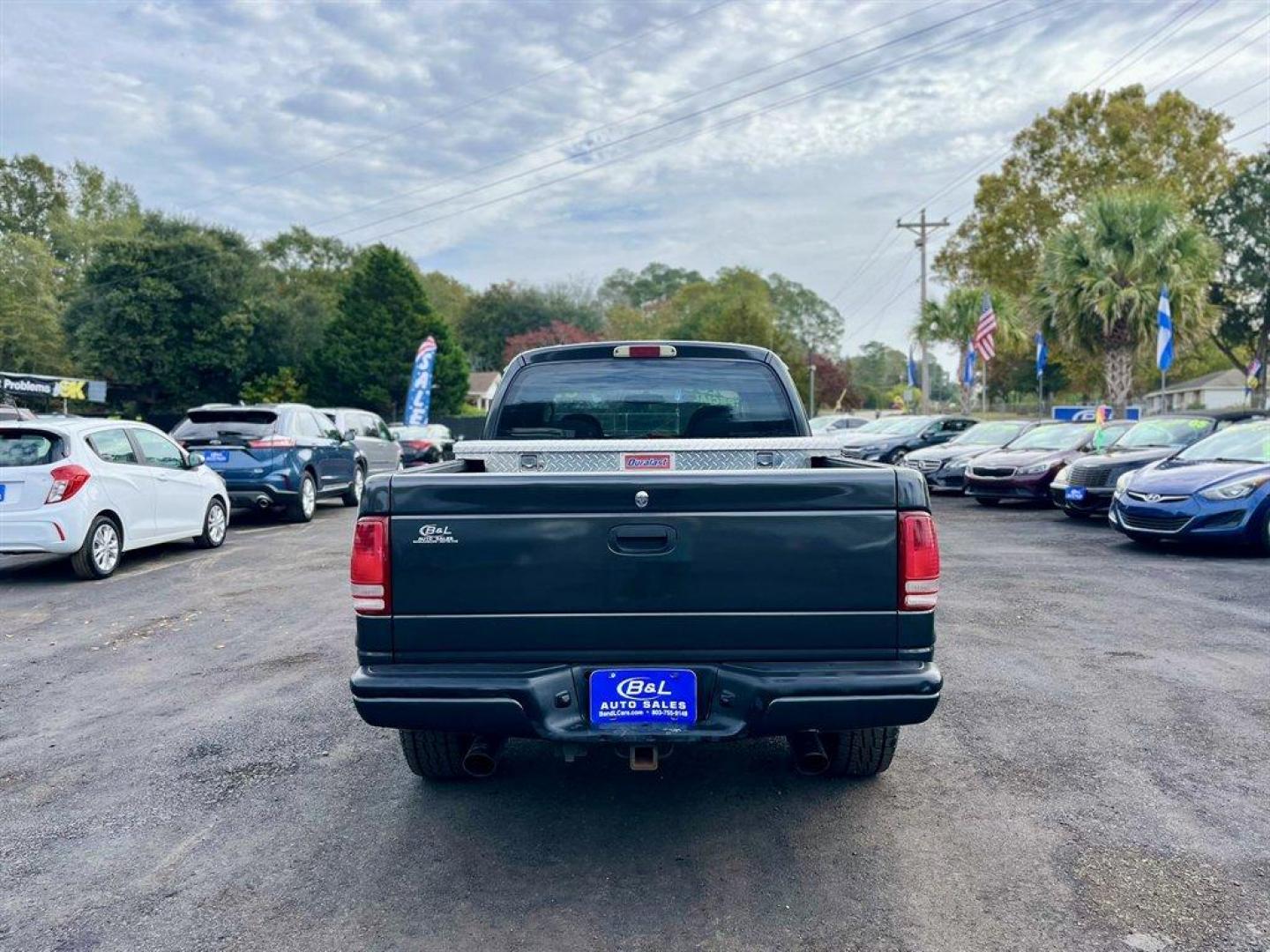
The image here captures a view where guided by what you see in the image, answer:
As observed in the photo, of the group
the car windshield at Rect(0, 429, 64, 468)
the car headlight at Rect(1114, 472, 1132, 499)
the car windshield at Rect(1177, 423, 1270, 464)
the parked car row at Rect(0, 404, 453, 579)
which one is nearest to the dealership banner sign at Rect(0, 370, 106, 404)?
the parked car row at Rect(0, 404, 453, 579)

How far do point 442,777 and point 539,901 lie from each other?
1.13m

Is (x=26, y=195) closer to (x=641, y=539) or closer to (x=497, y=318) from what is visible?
(x=497, y=318)

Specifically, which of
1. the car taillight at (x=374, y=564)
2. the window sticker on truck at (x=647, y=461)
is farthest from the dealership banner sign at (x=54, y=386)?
the car taillight at (x=374, y=564)

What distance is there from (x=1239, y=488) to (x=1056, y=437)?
23.1 ft

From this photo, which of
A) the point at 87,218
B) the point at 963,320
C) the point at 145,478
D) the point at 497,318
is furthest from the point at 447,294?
the point at 145,478

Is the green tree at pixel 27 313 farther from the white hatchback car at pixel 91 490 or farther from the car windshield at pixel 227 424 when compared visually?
the white hatchback car at pixel 91 490

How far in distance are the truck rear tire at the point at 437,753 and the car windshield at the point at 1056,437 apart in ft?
48.9

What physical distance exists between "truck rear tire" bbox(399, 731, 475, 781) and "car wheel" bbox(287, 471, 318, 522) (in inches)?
429

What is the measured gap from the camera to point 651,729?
317 centimetres

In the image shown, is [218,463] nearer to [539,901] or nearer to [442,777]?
[442,777]

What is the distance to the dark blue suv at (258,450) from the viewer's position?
44.3 feet

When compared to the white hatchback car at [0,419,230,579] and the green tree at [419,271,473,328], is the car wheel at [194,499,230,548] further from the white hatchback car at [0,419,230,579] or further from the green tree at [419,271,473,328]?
the green tree at [419,271,473,328]

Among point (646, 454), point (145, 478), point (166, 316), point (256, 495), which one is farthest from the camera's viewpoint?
point (166, 316)

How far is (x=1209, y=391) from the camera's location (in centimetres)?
6456
